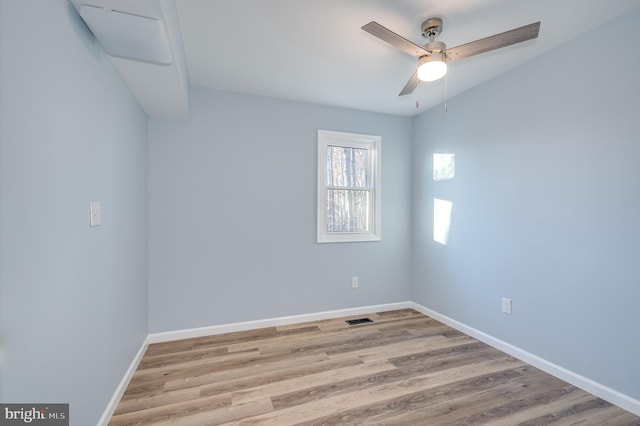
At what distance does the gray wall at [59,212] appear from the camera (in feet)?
3.00

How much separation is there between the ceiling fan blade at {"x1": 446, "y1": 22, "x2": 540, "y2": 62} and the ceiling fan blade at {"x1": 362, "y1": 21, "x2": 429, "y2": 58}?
210 millimetres

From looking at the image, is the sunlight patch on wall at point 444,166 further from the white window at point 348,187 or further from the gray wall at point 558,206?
the white window at point 348,187

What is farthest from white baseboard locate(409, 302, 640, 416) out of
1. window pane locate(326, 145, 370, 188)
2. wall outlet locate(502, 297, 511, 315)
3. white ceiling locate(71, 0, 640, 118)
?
white ceiling locate(71, 0, 640, 118)

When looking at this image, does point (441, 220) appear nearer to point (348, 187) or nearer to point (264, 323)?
point (348, 187)

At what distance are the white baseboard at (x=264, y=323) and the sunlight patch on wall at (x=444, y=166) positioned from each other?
1724mm

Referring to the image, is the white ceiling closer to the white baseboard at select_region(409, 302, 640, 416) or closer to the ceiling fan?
the ceiling fan

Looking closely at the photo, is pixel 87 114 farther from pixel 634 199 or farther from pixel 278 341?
pixel 634 199

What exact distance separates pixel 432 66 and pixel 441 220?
1913 millimetres

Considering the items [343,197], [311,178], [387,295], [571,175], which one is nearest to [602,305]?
[571,175]

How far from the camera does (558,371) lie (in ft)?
7.16

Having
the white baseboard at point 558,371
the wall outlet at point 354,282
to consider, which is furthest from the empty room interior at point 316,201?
the wall outlet at point 354,282

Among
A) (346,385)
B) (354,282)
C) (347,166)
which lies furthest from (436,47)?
(354,282)

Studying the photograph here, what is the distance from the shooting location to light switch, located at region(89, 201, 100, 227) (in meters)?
1.48

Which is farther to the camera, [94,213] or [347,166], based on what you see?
[347,166]
